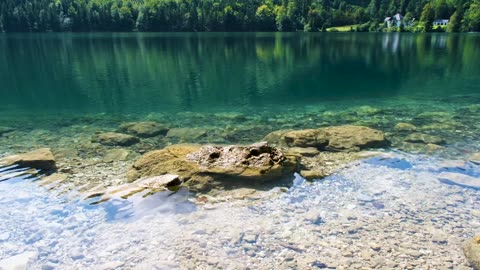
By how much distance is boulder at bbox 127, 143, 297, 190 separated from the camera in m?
12.8

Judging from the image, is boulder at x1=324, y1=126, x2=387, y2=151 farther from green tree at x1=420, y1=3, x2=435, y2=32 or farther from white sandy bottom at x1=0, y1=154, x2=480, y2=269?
green tree at x1=420, y1=3, x2=435, y2=32

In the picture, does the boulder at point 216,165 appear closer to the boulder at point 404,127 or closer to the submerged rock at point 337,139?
the submerged rock at point 337,139

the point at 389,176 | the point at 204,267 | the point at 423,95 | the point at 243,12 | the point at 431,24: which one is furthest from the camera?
the point at 243,12

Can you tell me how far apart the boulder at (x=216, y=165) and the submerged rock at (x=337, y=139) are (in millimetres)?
3206

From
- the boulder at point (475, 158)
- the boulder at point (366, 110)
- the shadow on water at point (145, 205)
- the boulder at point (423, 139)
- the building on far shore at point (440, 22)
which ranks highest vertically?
the building on far shore at point (440, 22)

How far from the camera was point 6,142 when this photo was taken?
62.6ft

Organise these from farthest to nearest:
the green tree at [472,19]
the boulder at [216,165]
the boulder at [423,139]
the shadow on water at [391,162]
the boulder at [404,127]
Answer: the green tree at [472,19] → the boulder at [404,127] → the boulder at [423,139] → the shadow on water at [391,162] → the boulder at [216,165]

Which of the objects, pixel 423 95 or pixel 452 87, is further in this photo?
pixel 452 87

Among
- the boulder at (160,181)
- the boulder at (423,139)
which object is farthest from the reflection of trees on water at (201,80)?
the boulder at (160,181)

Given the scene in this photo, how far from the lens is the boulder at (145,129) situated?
19.9 m

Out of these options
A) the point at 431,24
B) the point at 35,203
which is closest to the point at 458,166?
the point at 35,203

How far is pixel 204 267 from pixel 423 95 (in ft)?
95.0

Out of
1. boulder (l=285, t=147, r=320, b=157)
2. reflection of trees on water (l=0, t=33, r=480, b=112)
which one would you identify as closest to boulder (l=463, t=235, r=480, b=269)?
boulder (l=285, t=147, r=320, b=157)

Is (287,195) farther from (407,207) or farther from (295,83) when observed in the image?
(295,83)
